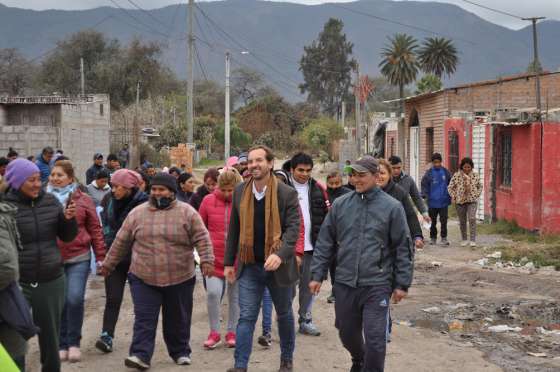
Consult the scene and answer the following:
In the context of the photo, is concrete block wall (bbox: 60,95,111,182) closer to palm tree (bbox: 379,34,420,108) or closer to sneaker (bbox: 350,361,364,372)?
sneaker (bbox: 350,361,364,372)

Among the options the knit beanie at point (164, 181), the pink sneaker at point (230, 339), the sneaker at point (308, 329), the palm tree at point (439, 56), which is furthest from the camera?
the palm tree at point (439, 56)

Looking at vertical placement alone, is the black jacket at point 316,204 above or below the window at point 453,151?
below

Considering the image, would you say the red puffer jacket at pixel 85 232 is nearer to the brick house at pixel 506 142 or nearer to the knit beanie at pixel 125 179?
the knit beanie at pixel 125 179

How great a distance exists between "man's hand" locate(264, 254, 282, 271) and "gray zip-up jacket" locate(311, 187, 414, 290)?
1.91 feet

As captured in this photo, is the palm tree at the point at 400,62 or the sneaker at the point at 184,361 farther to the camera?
the palm tree at the point at 400,62

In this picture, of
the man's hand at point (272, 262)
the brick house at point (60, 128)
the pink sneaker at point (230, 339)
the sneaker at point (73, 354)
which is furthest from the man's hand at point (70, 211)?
the brick house at point (60, 128)

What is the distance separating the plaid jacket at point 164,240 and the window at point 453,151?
61.3ft

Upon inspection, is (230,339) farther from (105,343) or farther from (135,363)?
(135,363)

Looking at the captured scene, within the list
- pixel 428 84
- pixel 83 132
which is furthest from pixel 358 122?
pixel 428 84

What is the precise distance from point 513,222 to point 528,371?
450 inches

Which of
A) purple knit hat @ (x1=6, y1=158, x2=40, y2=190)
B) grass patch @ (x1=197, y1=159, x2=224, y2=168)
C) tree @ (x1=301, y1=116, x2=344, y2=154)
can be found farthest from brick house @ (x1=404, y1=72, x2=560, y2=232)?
tree @ (x1=301, y1=116, x2=344, y2=154)

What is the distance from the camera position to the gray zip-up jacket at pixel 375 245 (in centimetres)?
627

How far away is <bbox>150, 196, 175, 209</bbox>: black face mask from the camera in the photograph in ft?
23.9

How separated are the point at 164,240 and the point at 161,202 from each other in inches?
12.3
